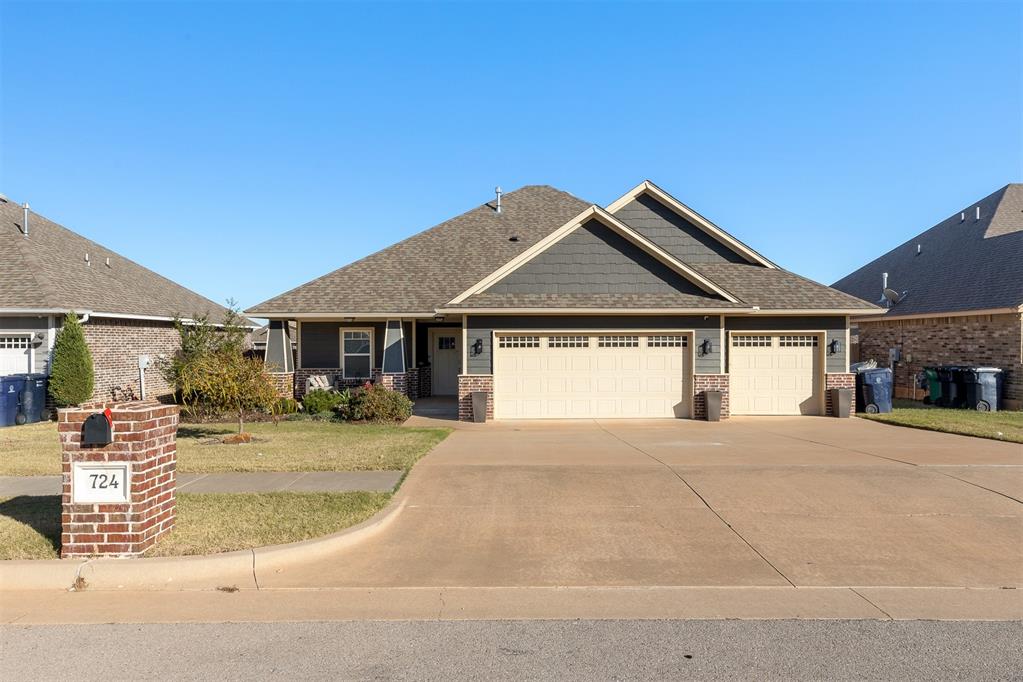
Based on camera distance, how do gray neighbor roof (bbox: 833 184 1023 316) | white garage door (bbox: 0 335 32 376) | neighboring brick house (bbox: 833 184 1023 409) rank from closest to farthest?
white garage door (bbox: 0 335 32 376) < neighboring brick house (bbox: 833 184 1023 409) < gray neighbor roof (bbox: 833 184 1023 316)

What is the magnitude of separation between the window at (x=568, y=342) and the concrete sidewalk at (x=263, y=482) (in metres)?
7.98

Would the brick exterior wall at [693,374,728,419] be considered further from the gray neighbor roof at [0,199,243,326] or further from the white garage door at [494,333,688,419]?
the gray neighbor roof at [0,199,243,326]

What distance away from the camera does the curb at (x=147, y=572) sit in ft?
17.9

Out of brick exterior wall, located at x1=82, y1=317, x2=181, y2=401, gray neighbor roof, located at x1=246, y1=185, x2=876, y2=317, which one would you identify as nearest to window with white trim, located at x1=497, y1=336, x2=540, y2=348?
gray neighbor roof, located at x1=246, y1=185, x2=876, y2=317

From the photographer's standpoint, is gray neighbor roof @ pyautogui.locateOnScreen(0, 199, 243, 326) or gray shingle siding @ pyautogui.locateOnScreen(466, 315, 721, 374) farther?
gray neighbor roof @ pyautogui.locateOnScreen(0, 199, 243, 326)

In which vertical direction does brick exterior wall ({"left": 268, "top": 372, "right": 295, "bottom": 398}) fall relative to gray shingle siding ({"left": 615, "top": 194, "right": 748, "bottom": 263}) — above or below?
below

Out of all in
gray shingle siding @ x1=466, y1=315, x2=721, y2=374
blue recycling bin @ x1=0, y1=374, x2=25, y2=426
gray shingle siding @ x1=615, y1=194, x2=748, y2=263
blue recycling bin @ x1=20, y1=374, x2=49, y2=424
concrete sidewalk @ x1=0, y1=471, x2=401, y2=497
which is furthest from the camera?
gray shingle siding @ x1=615, y1=194, x2=748, y2=263

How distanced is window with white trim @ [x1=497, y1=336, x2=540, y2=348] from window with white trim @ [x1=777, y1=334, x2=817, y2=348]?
21.8 ft

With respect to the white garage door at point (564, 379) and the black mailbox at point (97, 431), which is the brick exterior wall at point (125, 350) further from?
the black mailbox at point (97, 431)

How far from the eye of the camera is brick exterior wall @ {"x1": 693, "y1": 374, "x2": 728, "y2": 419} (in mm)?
16656

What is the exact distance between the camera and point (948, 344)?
21.4m

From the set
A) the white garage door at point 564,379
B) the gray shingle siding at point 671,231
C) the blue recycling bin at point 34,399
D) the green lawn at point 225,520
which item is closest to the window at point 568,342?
the white garage door at point 564,379

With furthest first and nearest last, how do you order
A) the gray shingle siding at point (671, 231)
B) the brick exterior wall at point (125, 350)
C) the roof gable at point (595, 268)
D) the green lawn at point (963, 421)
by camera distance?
1. the gray shingle siding at point (671, 231)
2. the brick exterior wall at point (125, 350)
3. the roof gable at point (595, 268)
4. the green lawn at point (963, 421)

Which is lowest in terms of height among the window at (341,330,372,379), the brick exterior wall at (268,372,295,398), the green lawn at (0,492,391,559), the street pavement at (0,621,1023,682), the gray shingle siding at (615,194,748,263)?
the street pavement at (0,621,1023,682)
